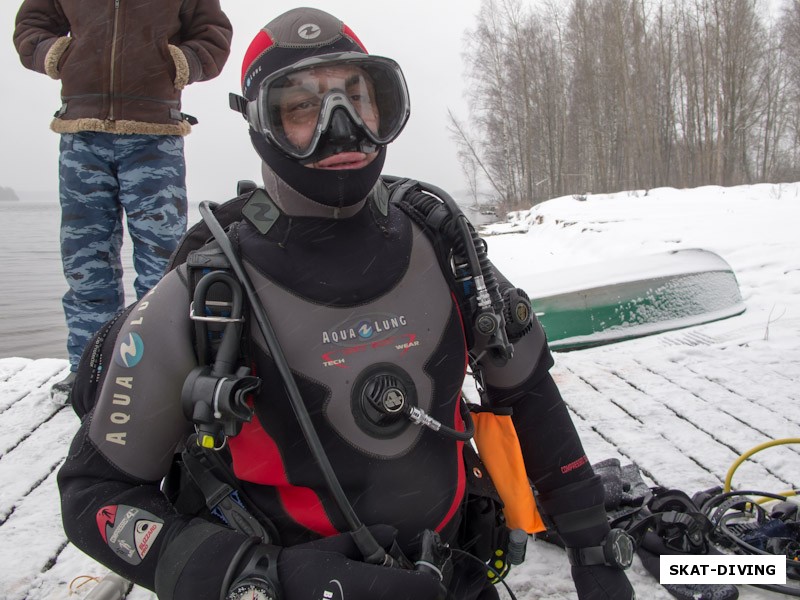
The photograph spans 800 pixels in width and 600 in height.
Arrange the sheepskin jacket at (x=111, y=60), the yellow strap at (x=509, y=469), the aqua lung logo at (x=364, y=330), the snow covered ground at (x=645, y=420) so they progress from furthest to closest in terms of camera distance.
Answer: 1. the sheepskin jacket at (x=111, y=60)
2. the snow covered ground at (x=645, y=420)
3. the yellow strap at (x=509, y=469)
4. the aqua lung logo at (x=364, y=330)

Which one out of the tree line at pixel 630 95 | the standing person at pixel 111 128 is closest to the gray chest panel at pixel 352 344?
the standing person at pixel 111 128

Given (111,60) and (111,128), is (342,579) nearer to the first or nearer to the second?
(111,128)

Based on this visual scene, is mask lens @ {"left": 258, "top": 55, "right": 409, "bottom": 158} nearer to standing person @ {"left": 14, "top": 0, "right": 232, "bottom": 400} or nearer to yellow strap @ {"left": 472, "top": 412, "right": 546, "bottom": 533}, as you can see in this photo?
yellow strap @ {"left": 472, "top": 412, "right": 546, "bottom": 533}

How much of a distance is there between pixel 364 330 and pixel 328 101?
1.70 ft

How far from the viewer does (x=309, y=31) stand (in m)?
1.47

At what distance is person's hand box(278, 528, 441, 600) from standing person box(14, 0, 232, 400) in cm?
206

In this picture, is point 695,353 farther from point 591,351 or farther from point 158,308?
point 158,308

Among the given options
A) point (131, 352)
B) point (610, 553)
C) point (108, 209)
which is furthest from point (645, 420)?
point (108, 209)

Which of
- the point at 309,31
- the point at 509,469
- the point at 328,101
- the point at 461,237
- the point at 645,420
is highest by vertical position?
the point at 309,31

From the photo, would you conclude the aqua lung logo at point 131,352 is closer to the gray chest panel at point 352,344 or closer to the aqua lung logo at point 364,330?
the gray chest panel at point 352,344

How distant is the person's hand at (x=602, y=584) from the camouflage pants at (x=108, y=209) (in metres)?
2.34

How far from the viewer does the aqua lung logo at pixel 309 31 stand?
1.46m

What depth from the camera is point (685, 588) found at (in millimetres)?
1824

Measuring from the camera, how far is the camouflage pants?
9.68 ft
